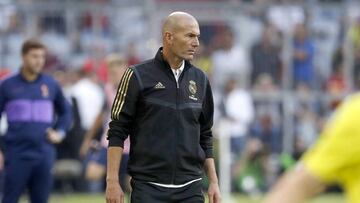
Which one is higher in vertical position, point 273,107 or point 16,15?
point 16,15

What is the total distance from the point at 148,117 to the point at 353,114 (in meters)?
3.85

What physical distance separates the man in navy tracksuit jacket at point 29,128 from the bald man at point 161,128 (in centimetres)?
390

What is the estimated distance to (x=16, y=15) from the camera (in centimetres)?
2236

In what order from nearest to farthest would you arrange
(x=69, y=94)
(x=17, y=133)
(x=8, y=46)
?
(x=17, y=133), (x=69, y=94), (x=8, y=46)

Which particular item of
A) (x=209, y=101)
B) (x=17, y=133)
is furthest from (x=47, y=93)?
(x=209, y=101)

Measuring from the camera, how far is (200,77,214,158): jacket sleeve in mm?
8883


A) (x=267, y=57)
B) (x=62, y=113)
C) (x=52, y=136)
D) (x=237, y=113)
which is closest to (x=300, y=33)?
(x=267, y=57)

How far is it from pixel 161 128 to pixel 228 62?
14.0 metres

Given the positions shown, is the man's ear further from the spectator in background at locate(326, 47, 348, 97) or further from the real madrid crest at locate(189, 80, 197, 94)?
the spectator in background at locate(326, 47, 348, 97)

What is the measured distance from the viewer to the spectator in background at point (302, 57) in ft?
75.0

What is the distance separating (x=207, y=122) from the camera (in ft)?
29.3

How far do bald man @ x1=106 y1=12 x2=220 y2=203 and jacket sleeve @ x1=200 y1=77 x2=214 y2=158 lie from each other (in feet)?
0.39

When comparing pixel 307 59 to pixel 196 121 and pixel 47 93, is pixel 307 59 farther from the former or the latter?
pixel 196 121

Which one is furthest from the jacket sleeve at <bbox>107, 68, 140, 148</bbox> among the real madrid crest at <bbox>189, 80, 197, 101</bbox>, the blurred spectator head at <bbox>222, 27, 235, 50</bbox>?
the blurred spectator head at <bbox>222, 27, 235, 50</bbox>
